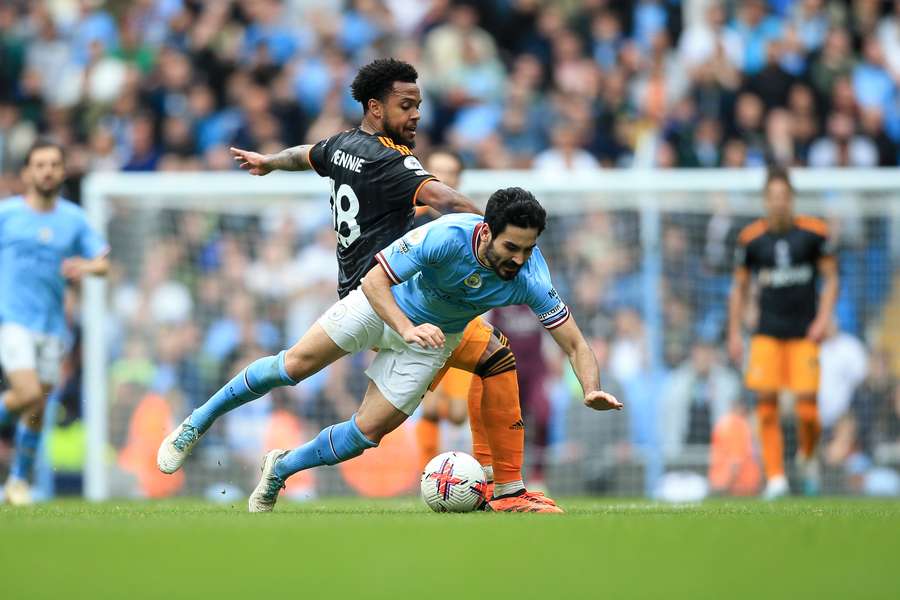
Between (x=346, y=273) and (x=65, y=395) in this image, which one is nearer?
(x=346, y=273)

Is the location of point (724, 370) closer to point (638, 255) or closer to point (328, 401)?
point (638, 255)

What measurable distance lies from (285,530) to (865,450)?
363 inches

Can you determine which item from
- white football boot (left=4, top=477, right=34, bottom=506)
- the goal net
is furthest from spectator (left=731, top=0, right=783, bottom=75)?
white football boot (left=4, top=477, right=34, bottom=506)

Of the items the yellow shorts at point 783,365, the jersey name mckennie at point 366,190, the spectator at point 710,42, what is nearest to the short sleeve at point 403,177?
the jersey name mckennie at point 366,190

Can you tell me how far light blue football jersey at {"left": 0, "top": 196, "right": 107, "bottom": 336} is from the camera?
11.5m

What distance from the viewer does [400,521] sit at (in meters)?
7.66

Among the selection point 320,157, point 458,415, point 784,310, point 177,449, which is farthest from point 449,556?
point 784,310

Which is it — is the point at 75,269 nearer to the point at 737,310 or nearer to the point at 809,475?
the point at 737,310

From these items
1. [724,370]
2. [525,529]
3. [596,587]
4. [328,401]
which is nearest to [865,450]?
[724,370]

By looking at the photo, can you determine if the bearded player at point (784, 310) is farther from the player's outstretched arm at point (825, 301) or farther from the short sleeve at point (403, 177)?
the short sleeve at point (403, 177)

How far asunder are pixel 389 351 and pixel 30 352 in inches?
162

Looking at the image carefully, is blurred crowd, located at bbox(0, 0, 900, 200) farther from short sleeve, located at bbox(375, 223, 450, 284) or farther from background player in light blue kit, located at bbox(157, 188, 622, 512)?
short sleeve, located at bbox(375, 223, 450, 284)

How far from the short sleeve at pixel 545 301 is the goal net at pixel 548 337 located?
249 inches

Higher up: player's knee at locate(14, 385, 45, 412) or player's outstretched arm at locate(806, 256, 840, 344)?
player's outstretched arm at locate(806, 256, 840, 344)
